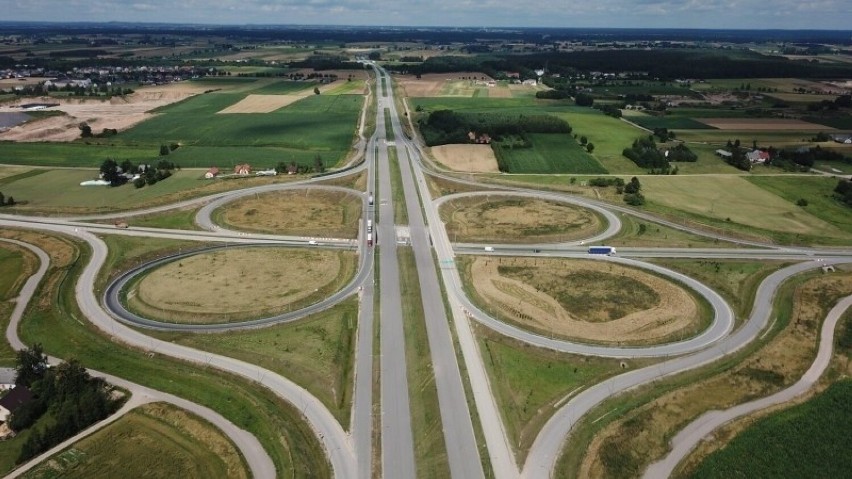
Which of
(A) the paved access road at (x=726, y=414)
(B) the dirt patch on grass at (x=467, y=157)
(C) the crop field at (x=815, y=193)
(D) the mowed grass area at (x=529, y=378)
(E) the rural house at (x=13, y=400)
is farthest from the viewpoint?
(B) the dirt patch on grass at (x=467, y=157)

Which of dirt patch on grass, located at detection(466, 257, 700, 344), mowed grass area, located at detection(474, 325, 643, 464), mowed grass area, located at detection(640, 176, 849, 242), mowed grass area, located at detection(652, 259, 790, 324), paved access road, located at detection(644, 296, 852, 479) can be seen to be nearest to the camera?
paved access road, located at detection(644, 296, 852, 479)

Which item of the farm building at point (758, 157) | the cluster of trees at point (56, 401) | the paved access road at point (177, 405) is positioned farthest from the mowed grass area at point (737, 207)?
the cluster of trees at point (56, 401)

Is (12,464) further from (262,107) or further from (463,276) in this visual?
(262,107)

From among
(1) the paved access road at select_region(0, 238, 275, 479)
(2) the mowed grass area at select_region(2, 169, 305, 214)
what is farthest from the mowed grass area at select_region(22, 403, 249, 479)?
(2) the mowed grass area at select_region(2, 169, 305, 214)

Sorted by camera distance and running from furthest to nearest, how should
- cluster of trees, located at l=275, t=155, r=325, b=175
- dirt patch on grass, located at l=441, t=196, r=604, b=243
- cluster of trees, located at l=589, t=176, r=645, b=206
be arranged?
cluster of trees, located at l=275, t=155, r=325, b=175 → cluster of trees, located at l=589, t=176, r=645, b=206 → dirt patch on grass, located at l=441, t=196, r=604, b=243

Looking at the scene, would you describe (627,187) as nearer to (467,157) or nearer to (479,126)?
(467,157)

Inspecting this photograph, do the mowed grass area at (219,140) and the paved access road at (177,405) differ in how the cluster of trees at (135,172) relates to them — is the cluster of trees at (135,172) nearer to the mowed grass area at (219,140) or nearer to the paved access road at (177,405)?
the mowed grass area at (219,140)

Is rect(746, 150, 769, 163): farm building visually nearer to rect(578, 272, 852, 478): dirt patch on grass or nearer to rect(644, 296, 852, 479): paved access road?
rect(578, 272, 852, 478): dirt patch on grass

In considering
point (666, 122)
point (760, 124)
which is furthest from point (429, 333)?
point (760, 124)
